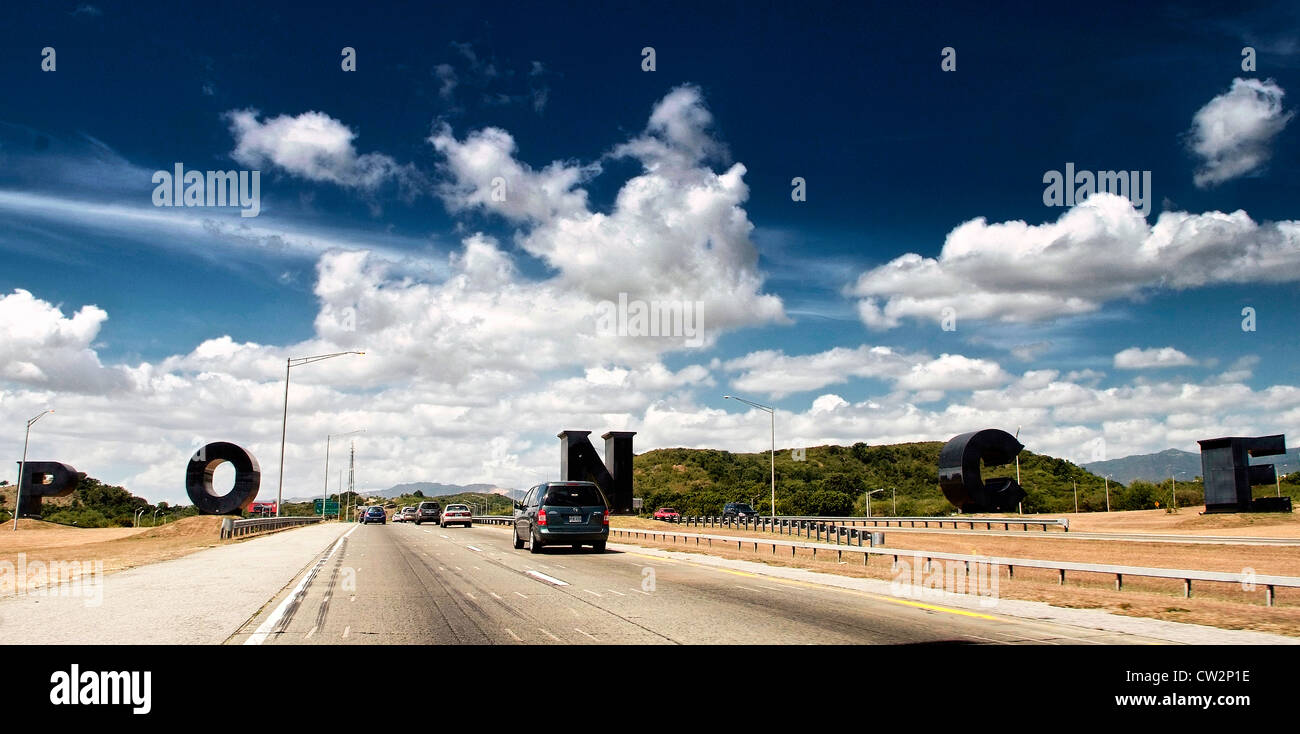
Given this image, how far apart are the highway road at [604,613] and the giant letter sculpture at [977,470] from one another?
3785cm

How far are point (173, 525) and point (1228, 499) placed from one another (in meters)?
60.5

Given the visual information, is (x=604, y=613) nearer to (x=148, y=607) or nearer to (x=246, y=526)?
(x=148, y=607)

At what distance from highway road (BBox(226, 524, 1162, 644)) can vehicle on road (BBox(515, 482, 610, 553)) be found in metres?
5.30

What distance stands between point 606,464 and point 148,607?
51429 mm

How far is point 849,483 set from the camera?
395 feet

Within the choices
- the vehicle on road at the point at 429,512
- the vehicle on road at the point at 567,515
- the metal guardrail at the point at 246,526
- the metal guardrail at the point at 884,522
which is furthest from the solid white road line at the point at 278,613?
the vehicle on road at the point at 429,512

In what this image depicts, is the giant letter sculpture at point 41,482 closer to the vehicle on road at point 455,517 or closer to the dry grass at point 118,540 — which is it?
the dry grass at point 118,540

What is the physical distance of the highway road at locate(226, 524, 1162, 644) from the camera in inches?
372

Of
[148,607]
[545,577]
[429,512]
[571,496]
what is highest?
[571,496]

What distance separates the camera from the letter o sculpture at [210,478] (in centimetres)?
5459

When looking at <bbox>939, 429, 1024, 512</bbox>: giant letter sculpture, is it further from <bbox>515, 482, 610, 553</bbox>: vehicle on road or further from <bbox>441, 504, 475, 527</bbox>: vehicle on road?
→ <bbox>515, 482, 610, 553</bbox>: vehicle on road

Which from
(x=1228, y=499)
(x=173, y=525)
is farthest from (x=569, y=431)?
(x=1228, y=499)

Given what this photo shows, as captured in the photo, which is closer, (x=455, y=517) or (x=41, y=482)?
(x=455, y=517)

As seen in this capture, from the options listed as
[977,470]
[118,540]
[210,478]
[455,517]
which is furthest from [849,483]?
[118,540]
